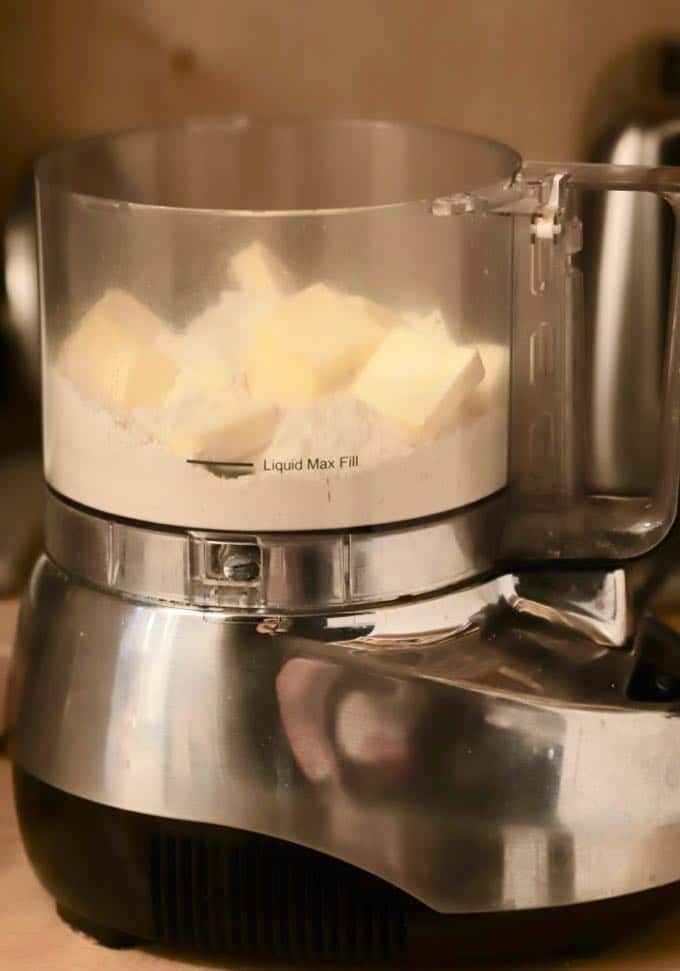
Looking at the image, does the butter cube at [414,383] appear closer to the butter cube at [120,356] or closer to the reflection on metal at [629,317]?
the butter cube at [120,356]

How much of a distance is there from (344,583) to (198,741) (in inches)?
3.0

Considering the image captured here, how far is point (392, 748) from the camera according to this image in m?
0.55

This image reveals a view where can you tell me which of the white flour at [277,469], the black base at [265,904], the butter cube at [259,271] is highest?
the butter cube at [259,271]

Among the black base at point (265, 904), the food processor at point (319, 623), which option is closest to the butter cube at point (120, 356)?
the food processor at point (319, 623)

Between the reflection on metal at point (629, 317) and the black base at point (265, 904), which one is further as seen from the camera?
the reflection on metal at point (629, 317)

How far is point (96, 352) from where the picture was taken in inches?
22.8

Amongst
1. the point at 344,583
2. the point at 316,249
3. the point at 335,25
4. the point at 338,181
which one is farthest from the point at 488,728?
the point at 335,25

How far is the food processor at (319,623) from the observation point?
1.81ft

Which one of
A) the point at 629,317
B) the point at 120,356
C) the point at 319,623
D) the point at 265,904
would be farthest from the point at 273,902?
the point at 629,317

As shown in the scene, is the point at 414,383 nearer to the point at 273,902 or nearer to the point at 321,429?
the point at 321,429

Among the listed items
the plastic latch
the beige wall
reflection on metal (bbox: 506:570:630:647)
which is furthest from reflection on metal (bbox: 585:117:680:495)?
the plastic latch

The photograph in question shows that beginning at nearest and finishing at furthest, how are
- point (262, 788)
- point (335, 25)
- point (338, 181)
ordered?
1. point (262, 788)
2. point (338, 181)
3. point (335, 25)

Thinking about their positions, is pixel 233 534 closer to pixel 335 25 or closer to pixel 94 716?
pixel 94 716

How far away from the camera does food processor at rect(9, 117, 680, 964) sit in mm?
553
